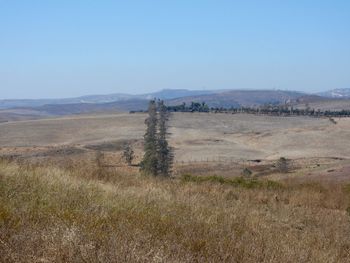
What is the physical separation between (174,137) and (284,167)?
5697 centimetres

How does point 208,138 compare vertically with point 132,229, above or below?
below

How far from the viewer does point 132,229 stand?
548 cm

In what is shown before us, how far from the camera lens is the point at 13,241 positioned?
14.7 feet

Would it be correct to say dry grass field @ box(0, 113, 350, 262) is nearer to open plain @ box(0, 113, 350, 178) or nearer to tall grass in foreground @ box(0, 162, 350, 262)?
tall grass in foreground @ box(0, 162, 350, 262)

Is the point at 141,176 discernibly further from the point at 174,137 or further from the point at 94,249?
the point at 174,137

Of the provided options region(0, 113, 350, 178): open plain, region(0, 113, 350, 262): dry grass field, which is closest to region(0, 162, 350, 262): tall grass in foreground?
region(0, 113, 350, 262): dry grass field

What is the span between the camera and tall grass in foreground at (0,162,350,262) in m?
4.48

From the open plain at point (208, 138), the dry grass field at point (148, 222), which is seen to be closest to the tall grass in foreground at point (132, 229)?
the dry grass field at point (148, 222)

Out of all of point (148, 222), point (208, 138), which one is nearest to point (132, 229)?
point (148, 222)

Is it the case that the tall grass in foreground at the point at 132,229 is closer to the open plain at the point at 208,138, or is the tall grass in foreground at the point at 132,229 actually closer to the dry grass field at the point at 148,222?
the dry grass field at the point at 148,222

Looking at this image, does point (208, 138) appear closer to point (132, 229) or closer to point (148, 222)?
point (148, 222)

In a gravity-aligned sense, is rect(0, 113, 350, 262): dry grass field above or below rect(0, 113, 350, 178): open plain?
above

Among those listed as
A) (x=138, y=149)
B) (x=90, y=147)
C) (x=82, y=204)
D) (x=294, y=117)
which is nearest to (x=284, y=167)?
(x=138, y=149)

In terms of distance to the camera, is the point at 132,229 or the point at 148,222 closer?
the point at 132,229
